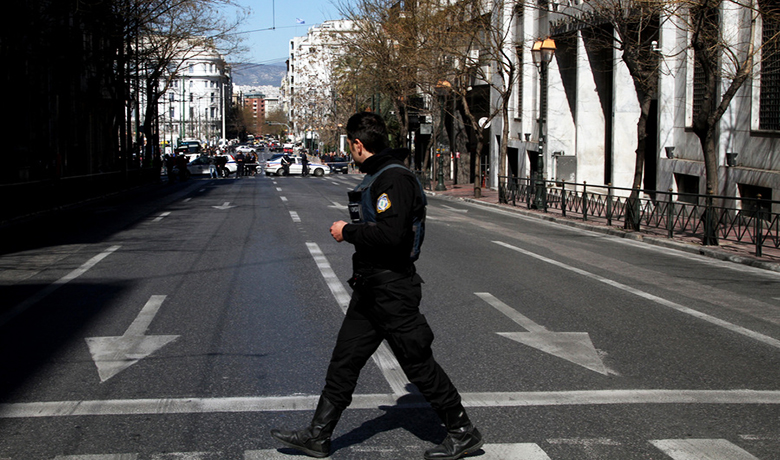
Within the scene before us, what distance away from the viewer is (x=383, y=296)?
4348 mm

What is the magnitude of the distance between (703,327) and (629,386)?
266 cm

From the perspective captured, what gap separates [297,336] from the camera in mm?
7645

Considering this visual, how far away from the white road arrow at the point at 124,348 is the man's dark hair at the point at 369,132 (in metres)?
3.08

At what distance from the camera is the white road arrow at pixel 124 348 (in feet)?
21.5

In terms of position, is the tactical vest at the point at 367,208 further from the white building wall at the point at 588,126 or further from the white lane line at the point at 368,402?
the white building wall at the point at 588,126

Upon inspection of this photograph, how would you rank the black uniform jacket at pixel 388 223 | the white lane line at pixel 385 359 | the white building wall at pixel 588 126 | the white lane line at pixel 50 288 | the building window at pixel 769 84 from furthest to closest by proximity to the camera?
the white building wall at pixel 588 126
the building window at pixel 769 84
the white lane line at pixel 50 288
the white lane line at pixel 385 359
the black uniform jacket at pixel 388 223

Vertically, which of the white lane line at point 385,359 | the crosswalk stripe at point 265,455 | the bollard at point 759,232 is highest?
the bollard at point 759,232

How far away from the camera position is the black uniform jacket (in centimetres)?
422

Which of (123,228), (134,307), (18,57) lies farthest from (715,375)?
(18,57)

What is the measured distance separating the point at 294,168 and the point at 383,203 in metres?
61.7

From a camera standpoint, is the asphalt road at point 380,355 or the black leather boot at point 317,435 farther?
the asphalt road at point 380,355

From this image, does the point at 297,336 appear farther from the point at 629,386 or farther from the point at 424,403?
the point at 629,386

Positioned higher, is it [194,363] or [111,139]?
[111,139]

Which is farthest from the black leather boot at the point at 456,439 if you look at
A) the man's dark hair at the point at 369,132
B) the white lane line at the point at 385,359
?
the man's dark hair at the point at 369,132
